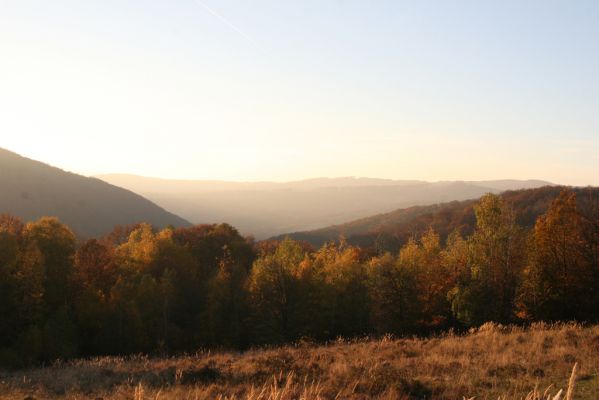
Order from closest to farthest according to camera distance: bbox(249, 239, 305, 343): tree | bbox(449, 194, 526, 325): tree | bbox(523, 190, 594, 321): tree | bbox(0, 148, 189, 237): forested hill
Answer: bbox(523, 190, 594, 321): tree
bbox(449, 194, 526, 325): tree
bbox(249, 239, 305, 343): tree
bbox(0, 148, 189, 237): forested hill

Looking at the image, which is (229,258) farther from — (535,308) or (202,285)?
(535,308)

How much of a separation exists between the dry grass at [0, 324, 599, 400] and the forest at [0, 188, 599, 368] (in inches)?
703

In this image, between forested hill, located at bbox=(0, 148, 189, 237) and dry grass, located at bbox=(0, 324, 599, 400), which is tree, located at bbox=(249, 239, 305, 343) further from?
forested hill, located at bbox=(0, 148, 189, 237)

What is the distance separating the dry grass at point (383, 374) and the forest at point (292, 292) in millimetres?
17852

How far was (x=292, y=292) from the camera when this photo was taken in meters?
49.8

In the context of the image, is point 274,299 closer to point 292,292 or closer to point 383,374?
point 292,292

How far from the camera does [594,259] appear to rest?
34281mm

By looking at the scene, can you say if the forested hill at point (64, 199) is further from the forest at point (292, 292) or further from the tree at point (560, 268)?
the tree at point (560, 268)

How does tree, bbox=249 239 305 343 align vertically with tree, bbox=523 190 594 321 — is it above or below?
below

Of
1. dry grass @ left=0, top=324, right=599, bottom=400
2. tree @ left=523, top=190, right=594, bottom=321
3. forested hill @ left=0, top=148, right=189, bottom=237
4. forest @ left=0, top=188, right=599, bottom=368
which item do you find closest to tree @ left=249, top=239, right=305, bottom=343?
forest @ left=0, top=188, right=599, bottom=368

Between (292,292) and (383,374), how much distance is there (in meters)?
37.7

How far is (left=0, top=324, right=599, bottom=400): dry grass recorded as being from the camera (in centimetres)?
1112

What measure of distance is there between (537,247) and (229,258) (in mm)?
41909

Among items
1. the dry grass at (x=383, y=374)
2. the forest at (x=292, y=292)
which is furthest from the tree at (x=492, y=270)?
the dry grass at (x=383, y=374)
